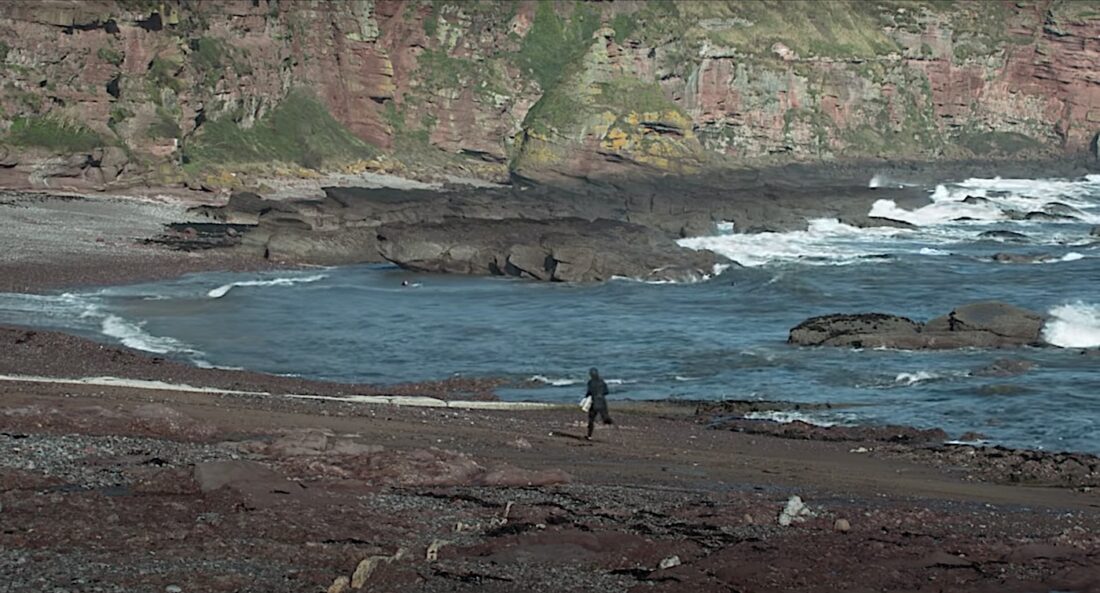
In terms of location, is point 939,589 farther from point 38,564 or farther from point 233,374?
point 233,374

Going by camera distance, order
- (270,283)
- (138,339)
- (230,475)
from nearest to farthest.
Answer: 1. (230,475)
2. (138,339)
3. (270,283)

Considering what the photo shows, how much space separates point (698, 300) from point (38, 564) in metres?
32.5

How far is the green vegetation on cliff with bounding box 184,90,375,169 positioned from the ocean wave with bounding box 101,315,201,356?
110ft

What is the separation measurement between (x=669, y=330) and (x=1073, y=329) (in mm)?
9524

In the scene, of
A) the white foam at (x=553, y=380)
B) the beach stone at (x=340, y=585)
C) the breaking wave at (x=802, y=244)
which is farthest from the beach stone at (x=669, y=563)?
the breaking wave at (x=802, y=244)

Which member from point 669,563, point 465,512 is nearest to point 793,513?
point 669,563

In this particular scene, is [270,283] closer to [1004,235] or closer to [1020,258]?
[1020,258]

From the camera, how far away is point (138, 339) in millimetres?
31562

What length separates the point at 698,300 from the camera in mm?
41938

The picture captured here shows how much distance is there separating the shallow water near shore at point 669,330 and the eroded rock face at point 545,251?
0.89 meters

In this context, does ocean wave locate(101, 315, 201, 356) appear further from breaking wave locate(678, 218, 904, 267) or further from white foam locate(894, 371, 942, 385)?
breaking wave locate(678, 218, 904, 267)

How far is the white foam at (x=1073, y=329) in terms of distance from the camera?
32.5m

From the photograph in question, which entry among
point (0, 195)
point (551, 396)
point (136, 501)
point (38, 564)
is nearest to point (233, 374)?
point (551, 396)

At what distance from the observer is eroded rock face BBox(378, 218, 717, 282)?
46.2m
